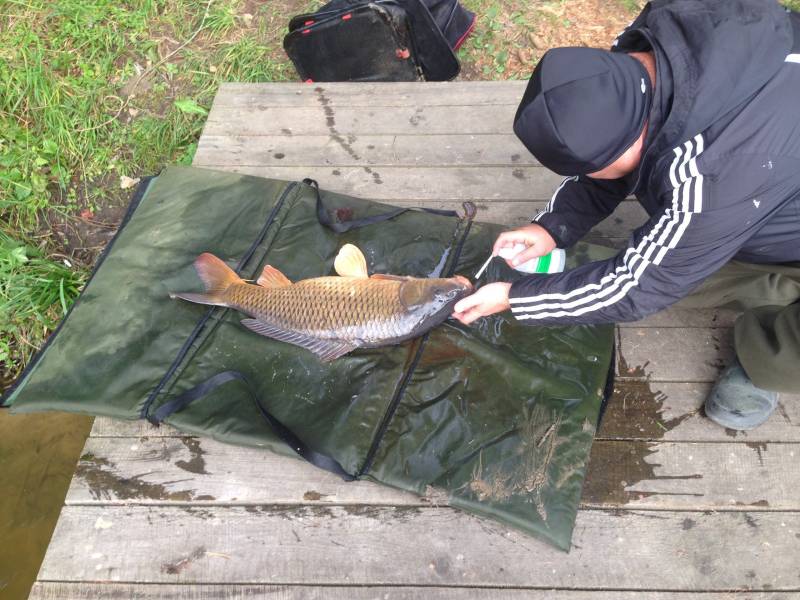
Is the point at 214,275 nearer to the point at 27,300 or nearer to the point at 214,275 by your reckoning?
the point at 214,275

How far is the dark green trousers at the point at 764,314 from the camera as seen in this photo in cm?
194

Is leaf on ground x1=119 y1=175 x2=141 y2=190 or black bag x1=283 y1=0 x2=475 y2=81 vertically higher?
black bag x1=283 y1=0 x2=475 y2=81

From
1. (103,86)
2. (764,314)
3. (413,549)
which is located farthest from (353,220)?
(103,86)

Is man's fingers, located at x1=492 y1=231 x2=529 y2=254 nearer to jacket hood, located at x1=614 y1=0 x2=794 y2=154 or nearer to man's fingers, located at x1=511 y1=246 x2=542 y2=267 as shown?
man's fingers, located at x1=511 y1=246 x2=542 y2=267

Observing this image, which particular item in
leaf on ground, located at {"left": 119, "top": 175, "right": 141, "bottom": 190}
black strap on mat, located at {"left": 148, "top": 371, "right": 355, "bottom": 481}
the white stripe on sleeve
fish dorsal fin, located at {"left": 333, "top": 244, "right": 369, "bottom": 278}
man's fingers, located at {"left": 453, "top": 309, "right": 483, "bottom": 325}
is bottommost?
leaf on ground, located at {"left": 119, "top": 175, "right": 141, "bottom": 190}

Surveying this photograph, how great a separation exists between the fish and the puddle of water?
4.59 feet

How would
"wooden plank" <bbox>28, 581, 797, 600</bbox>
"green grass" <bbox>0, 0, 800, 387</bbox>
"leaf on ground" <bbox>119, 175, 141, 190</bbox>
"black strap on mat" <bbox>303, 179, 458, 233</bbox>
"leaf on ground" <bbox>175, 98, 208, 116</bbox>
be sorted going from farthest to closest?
"leaf on ground" <bbox>175, 98, 208, 116</bbox> < "leaf on ground" <bbox>119, 175, 141, 190</bbox> < "green grass" <bbox>0, 0, 800, 387</bbox> < "black strap on mat" <bbox>303, 179, 458, 233</bbox> < "wooden plank" <bbox>28, 581, 797, 600</bbox>

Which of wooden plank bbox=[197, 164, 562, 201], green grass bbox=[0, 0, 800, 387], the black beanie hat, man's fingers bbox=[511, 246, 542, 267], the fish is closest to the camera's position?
the black beanie hat

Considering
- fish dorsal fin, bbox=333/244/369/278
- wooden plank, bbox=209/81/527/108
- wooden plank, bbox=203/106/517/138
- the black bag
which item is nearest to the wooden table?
fish dorsal fin, bbox=333/244/369/278

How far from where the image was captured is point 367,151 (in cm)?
317

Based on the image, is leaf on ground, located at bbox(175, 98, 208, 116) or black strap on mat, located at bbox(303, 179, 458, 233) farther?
leaf on ground, located at bbox(175, 98, 208, 116)

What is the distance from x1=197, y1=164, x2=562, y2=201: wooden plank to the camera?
2.93 m

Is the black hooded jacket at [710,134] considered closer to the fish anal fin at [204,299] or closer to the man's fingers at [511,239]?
the man's fingers at [511,239]

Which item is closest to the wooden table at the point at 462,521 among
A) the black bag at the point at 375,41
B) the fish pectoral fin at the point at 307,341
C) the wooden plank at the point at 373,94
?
the fish pectoral fin at the point at 307,341
